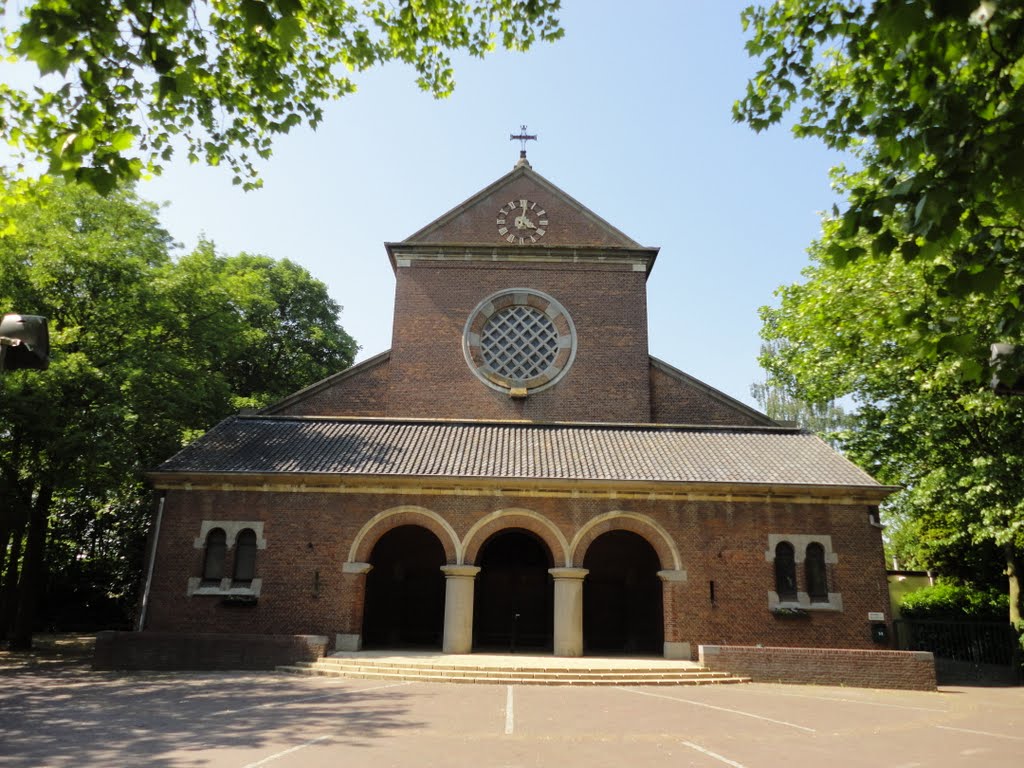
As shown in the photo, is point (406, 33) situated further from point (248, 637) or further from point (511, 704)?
point (248, 637)

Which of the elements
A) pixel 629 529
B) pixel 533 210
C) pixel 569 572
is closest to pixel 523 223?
pixel 533 210

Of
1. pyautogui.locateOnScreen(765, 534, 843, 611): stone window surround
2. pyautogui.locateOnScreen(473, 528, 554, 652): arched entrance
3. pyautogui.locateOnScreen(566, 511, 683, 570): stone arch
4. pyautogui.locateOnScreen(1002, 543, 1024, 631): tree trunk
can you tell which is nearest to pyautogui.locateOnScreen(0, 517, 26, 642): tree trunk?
pyautogui.locateOnScreen(473, 528, 554, 652): arched entrance

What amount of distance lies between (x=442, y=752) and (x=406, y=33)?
9178mm

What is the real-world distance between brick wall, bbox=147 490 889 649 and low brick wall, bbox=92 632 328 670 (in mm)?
1276

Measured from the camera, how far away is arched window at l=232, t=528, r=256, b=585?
1647 centimetres

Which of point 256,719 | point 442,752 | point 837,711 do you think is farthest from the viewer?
point 837,711

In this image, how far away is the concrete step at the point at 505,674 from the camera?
1355cm

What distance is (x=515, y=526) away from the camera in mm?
16672

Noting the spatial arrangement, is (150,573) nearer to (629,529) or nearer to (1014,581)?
(629,529)

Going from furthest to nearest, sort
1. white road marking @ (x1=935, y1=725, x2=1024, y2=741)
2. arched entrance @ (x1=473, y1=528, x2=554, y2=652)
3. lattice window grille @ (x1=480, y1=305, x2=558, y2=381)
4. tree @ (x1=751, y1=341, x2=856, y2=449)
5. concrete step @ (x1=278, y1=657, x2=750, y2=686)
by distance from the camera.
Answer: tree @ (x1=751, y1=341, x2=856, y2=449) → lattice window grille @ (x1=480, y1=305, x2=558, y2=381) → arched entrance @ (x1=473, y1=528, x2=554, y2=652) → concrete step @ (x1=278, y1=657, x2=750, y2=686) → white road marking @ (x1=935, y1=725, x2=1024, y2=741)

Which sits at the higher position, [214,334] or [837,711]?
[214,334]

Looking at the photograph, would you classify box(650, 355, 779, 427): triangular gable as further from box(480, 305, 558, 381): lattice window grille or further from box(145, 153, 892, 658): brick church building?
box(480, 305, 558, 381): lattice window grille

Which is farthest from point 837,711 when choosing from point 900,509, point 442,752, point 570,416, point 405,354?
point 405,354

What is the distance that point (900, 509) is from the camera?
71.3ft
